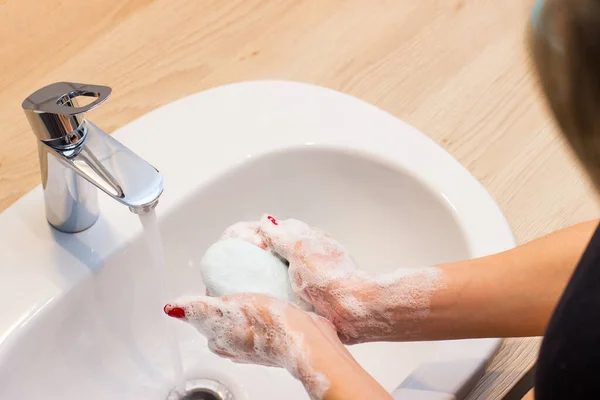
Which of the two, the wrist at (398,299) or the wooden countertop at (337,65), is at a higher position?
the wooden countertop at (337,65)

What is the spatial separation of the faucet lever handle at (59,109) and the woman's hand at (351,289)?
207 millimetres

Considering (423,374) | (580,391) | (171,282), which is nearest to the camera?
(580,391)

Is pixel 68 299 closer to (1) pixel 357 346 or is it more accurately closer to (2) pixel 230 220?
(2) pixel 230 220

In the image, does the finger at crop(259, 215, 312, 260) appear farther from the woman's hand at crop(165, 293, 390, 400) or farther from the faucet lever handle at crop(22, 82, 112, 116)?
the faucet lever handle at crop(22, 82, 112, 116)

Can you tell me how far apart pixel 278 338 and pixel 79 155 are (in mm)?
214

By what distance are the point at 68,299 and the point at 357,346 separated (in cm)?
31

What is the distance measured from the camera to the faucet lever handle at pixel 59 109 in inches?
19.4

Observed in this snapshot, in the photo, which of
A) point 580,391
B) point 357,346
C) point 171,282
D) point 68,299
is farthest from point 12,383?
point 580,391

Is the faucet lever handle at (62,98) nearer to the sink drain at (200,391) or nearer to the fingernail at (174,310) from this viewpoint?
the fingernail at (174,310)

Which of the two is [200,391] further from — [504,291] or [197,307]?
[504,291]

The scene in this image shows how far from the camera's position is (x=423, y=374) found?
A: 569 mm

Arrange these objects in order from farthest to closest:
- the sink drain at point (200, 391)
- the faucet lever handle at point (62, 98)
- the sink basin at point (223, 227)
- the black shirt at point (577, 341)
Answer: the sink drain at point (200, 391), the sink basin at point (223, 227), the faucet lever handle at point (62, 98), the black shirt at point (577, 341)

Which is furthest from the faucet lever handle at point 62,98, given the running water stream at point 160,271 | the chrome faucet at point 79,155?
the running water stream at point 160,271

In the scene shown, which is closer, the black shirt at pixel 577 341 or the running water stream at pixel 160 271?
the black shirt at pixel 577 341
